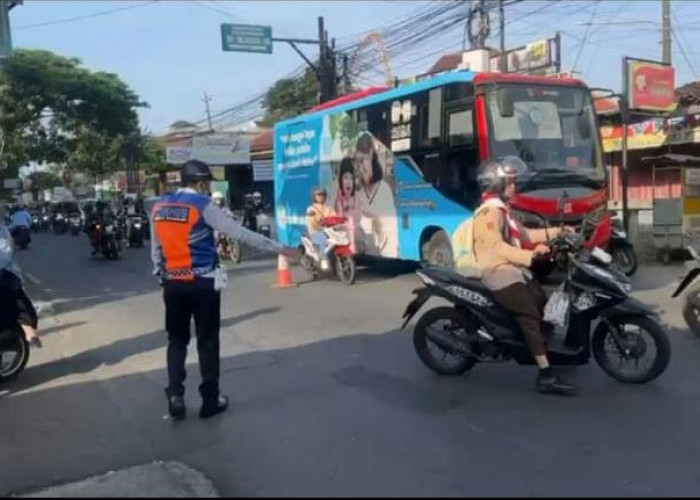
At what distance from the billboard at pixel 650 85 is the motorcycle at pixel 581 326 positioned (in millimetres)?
14473

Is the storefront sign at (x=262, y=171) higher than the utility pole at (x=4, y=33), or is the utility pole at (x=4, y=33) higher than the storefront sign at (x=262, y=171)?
the utility pole at (x=4, y=33)

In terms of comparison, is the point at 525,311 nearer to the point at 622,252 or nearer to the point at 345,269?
the point at 345,269

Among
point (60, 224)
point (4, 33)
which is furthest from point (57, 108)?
point (4, 33)

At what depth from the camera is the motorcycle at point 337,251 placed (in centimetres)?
1255

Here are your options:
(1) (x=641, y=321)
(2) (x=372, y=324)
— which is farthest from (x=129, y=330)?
(1) (x=641, y=321)

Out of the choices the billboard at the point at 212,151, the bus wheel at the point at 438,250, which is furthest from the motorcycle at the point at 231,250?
the billboard at the point at 212,151

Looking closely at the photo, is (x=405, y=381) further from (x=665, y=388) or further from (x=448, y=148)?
(x=448, y=148)

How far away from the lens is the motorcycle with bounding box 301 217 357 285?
12.6 metres

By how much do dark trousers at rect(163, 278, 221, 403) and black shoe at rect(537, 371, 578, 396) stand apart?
2256mm

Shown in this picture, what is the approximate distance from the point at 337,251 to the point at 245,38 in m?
11.8

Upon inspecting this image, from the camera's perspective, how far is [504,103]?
10.3 meters

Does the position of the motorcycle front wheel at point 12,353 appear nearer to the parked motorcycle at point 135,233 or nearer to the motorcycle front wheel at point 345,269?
the motorcycle front wheel at point 345,269

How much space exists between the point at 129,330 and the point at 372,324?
9.38 ft

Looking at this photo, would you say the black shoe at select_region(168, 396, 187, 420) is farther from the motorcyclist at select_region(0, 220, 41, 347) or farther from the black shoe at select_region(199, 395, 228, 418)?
the motorcyclist at select_region(0, 220, 41, 347)
